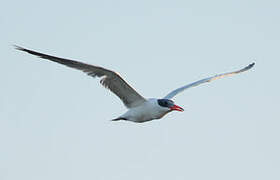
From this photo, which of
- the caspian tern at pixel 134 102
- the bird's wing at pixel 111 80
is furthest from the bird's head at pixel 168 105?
the bird's wing at pixel 111 80

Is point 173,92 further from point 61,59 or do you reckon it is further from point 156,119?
point 61,59

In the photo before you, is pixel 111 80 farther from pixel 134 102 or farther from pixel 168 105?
pixel 168 105

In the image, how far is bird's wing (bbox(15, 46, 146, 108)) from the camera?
535 inches

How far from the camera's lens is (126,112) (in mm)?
15406

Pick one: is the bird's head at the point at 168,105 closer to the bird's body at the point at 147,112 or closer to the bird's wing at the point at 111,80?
the bird's body at the point at 147,112

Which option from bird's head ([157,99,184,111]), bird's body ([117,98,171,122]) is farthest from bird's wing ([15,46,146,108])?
bird's head ([157,99,184,111])

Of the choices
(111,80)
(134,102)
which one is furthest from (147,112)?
(111,80)

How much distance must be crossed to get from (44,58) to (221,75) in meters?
6.50

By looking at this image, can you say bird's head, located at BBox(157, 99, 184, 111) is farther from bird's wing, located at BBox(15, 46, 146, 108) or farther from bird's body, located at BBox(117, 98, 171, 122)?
bird's wing, located at BBox(15, 46, 146, 108)

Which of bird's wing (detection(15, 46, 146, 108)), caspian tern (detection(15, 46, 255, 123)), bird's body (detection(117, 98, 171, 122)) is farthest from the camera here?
bird's body (detection(117, 98, 171, 122))

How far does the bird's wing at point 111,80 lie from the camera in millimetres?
13578

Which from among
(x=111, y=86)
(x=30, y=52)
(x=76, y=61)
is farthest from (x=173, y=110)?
(x=30, y=52)

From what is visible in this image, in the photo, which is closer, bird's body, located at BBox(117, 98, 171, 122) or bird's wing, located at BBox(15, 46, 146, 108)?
bird's wing, located at BBox(15, 46, 146, 108)

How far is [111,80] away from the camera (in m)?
14.6
